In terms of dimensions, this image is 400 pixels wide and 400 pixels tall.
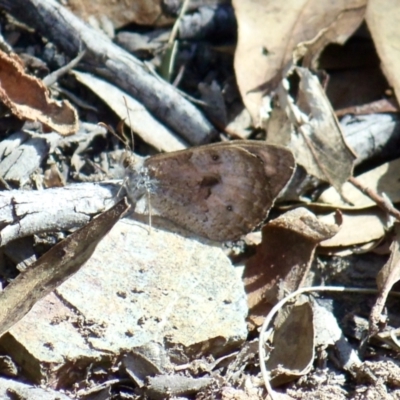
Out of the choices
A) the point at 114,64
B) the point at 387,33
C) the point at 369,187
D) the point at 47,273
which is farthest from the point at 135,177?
the point at 387,33

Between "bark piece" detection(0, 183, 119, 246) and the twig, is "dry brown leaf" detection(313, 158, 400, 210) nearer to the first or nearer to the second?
the twig

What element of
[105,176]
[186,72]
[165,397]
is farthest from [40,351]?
[186,72]

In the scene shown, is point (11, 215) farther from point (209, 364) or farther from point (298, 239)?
point (298, 239)

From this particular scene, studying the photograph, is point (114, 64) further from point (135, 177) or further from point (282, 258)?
point (282, 258)

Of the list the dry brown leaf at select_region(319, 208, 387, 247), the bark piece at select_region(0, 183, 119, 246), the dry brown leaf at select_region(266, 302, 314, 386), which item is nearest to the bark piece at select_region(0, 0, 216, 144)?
the bark piece at select_region(0, 183, 119, 246)

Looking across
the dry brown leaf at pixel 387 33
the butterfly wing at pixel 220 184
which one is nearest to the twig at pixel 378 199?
the butterfly wing at pixel 220 184

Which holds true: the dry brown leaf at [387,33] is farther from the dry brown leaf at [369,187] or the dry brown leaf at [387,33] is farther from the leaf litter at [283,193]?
the dry brown leaf at [369,187]

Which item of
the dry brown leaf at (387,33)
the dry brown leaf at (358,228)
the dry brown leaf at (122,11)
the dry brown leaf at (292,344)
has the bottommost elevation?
the dry brown leaf at (292,344)
